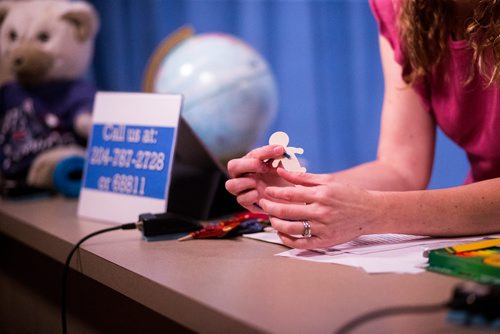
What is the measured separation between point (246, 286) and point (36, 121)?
1295 mm

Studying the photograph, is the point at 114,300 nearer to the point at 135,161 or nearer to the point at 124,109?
the point at 135,161

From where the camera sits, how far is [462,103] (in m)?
1.13

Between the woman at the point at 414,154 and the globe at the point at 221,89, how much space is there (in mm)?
423

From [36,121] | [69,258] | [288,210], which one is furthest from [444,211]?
[36,121]

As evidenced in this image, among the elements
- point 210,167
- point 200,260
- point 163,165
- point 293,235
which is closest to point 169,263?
point 200,260

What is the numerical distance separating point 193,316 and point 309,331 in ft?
0.52

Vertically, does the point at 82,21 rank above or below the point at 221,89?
above

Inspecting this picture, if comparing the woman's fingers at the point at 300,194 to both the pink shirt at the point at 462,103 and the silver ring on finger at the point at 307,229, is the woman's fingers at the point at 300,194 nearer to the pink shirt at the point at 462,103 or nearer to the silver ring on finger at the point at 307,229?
the silver ring on finger at the point at 307,229

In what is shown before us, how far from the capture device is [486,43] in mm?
1007

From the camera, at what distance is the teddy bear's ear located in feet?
6.30

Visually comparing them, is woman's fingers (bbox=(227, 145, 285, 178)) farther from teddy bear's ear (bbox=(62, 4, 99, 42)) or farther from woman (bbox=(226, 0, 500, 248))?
teddy bear's ear (bbox=(62, 4, 99, 42))

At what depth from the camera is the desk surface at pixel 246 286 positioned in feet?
1.97

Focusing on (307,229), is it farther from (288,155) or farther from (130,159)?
(130,159)

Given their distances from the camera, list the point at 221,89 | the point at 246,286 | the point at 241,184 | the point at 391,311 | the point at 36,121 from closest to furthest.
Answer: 1. the point at 391,311
2. the point at 246,286
3. the point at 241,184
4. the point at 221,89
5. the point at 36,121
